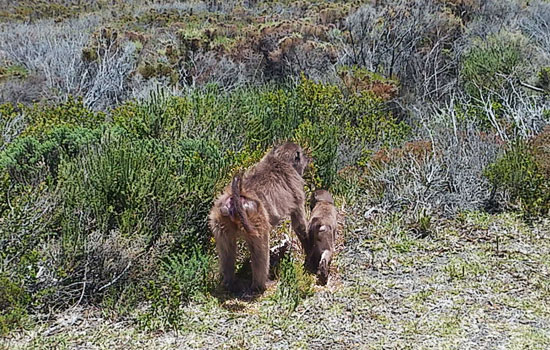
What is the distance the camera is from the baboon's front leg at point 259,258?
5234mm

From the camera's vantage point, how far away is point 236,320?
507 cm

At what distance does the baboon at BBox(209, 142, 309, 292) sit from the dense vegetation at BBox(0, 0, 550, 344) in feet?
1.14

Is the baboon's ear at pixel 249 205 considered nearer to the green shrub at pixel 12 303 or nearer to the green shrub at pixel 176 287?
the green shrub at pixel 176 287

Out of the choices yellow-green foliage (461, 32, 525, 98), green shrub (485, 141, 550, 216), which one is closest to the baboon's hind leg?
green shrub (485, 141, 550, 216)

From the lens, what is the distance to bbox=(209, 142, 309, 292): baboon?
514cm

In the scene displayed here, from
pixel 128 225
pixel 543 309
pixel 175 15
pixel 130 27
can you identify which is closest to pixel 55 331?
pixel 128 225

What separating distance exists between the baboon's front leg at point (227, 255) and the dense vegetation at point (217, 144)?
0.61 ft

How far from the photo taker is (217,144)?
7902 mm

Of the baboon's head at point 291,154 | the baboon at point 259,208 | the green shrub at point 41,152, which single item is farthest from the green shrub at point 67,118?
the baboon at point 259,208

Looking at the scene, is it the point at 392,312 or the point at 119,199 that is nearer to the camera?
the point at 392,312

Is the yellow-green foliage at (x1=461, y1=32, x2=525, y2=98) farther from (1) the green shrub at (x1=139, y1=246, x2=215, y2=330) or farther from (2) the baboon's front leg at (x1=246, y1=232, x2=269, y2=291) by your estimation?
(1) the green shrub at (x1=139, y1=246, x2=215, y2=330)

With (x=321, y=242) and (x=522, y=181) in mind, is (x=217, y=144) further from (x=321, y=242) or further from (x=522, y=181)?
(x=522, y=181)

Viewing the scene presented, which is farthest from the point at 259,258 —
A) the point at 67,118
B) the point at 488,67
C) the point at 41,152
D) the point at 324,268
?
the point at 488,67

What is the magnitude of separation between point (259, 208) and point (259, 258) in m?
0.47
